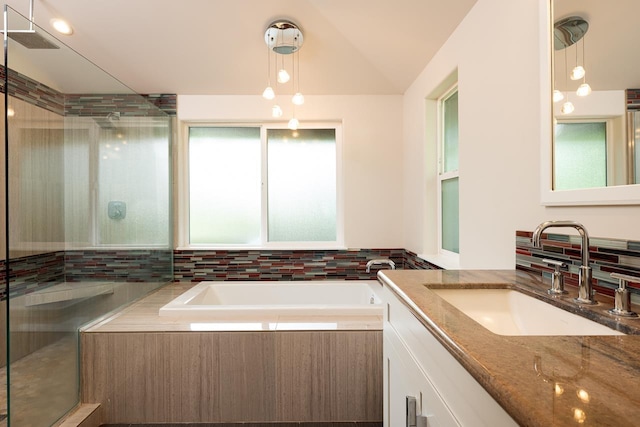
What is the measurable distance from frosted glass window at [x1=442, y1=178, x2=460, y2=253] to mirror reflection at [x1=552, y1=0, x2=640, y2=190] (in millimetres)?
1047

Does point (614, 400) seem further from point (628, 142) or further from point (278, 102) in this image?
point (278, 102)

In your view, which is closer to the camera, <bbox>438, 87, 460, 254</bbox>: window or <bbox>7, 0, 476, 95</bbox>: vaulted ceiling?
<bbox>7, 0, 476, 95</bbox>: vaulted ceiling

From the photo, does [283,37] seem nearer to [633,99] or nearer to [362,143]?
[362,143]

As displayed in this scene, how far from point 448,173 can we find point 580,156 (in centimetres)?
122

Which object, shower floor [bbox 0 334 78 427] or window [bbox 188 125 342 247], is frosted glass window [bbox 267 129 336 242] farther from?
shower floor [bbox 0 334 78 427]

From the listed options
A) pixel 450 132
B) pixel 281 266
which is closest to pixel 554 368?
pixel 450 132

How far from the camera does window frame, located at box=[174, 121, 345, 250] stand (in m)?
2.94

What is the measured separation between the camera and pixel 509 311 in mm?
1121

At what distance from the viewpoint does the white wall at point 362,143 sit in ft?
9.54

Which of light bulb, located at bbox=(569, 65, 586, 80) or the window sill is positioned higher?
light bulb, located at bbox=(569, 65, 586, 80)

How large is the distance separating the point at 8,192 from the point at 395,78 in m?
2.49

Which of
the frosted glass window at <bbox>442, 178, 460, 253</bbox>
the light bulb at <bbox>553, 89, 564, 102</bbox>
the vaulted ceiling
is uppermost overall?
the vaulted ceiling

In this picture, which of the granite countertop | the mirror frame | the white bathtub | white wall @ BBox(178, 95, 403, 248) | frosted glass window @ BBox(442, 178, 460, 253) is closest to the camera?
the granite countertop

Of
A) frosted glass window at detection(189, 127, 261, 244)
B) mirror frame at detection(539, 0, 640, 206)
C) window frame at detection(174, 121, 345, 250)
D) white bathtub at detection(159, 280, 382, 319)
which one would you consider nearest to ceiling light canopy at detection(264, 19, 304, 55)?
window frame at detection(174, 121, 345, 250)
